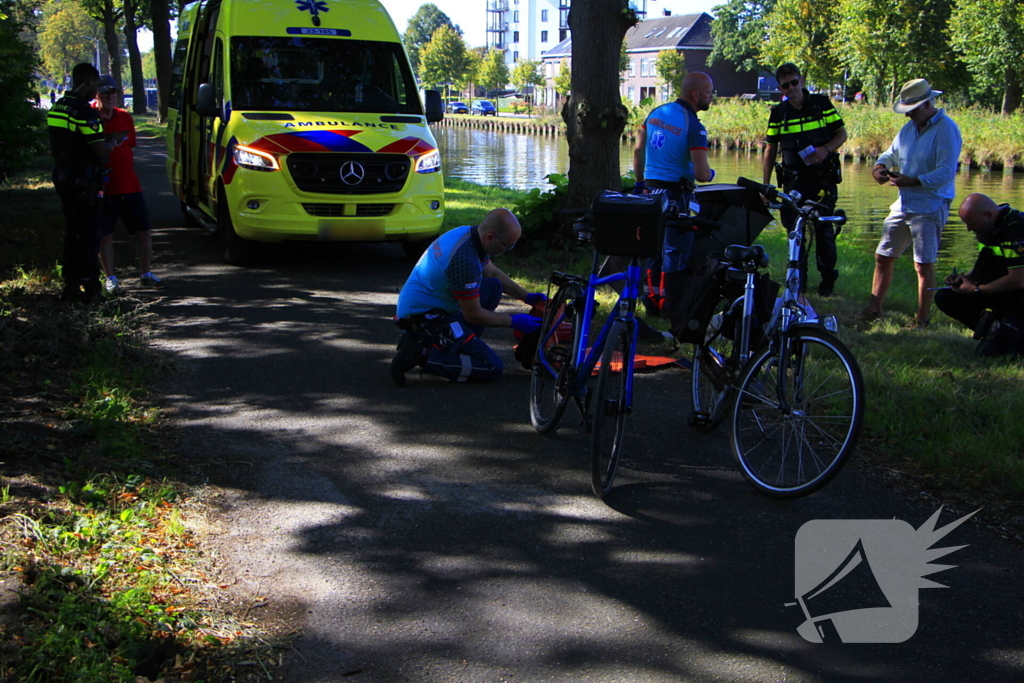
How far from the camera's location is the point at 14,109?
12.4 m

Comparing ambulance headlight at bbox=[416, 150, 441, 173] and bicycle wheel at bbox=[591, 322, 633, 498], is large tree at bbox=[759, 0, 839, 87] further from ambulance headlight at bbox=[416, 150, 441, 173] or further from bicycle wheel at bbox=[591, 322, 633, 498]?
bicycle wheel at bbox=[591, 322, 633, 498]

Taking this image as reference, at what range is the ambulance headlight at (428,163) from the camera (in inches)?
399

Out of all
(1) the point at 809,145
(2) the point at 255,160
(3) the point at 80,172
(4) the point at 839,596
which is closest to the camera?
(4) the point at 839,596

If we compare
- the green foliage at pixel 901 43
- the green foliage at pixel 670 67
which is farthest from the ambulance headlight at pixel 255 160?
the green foliage at pixel 670 67

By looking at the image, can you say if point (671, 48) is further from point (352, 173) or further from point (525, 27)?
point (352, 173)

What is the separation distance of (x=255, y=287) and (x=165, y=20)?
951 inches

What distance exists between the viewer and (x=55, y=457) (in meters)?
4.75

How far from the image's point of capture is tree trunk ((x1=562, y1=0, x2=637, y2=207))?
1040cm

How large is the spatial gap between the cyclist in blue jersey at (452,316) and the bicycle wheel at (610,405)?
1.52 metres

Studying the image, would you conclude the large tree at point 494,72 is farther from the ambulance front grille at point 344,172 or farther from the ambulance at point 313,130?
the ambulance front grille at point 344,172

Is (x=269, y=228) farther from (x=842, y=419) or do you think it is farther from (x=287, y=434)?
(x=842, y=419)

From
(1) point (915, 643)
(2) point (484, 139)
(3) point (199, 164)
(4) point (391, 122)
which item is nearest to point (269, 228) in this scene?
(4) point (391, 122)

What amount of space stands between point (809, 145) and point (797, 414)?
17.0 feet

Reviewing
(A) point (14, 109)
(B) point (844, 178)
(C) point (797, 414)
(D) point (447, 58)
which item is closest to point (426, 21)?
(D) point (447, 58)
